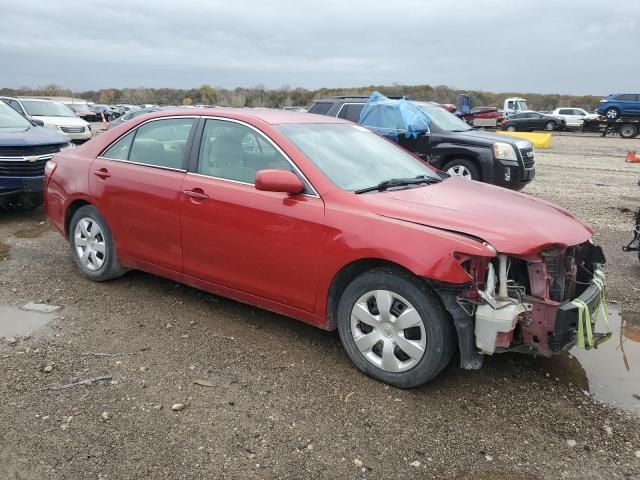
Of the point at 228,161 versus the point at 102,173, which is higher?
the point at 228,161

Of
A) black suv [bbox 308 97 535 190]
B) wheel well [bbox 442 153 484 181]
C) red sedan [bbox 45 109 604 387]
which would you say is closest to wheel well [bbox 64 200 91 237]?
red sedan [bbox 45 109 604 387]

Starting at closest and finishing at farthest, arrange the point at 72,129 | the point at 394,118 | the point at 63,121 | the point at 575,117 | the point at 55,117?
the point at 394,118 → the point at 72,129 → the point at 63,121 → the point at 55,117 → the point at 575,117

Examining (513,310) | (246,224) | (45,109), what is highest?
(45,109)

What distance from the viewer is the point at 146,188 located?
4418 mm

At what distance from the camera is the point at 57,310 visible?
455 centimetres

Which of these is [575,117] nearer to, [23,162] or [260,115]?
[23,162]

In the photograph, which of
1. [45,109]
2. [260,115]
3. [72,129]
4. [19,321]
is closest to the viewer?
[260,115]

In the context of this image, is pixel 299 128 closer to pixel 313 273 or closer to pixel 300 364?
pixel 313 273

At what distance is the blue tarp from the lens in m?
9.96

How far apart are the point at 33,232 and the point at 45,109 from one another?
12.6 metres

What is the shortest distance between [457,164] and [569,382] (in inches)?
267

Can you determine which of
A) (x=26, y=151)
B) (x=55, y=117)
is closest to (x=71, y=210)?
(x=26, y=151)

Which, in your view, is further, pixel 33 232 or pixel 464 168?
pixel 464 168

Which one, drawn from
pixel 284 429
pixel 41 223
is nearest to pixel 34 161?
pixel 41 223
